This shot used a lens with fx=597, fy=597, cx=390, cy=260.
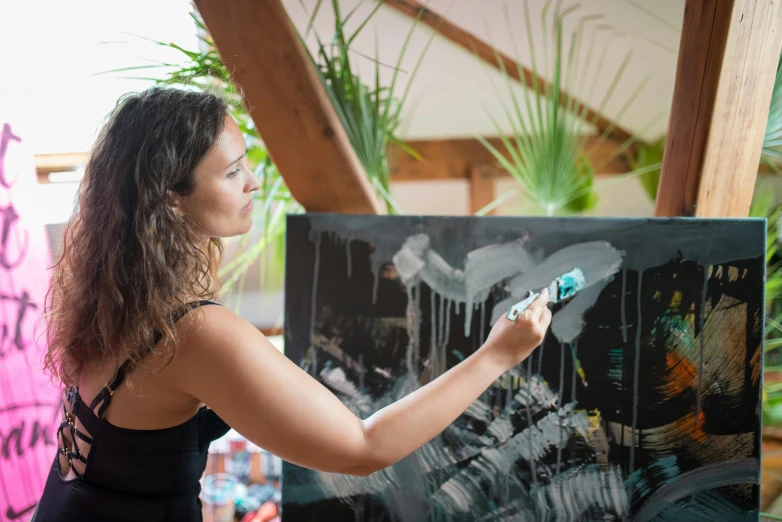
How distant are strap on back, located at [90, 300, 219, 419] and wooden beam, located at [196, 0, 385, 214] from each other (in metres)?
0.58

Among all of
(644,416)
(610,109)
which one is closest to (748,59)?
(644,416)

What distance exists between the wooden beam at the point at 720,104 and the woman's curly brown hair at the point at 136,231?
0.88 meters

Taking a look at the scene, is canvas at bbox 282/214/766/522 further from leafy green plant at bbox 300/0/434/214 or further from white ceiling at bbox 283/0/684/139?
white ceiling at bbox 283/0/684/139

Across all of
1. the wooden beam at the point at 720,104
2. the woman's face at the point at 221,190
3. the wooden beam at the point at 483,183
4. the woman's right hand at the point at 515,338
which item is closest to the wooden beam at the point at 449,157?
the wooden beam at the point at 483,183

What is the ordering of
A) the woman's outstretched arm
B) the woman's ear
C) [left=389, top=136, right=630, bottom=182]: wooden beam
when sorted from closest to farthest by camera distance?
the woman's outstretched arm < the woman's ear < [left=389, top=136, right=630, bottom=182]: wooden beam

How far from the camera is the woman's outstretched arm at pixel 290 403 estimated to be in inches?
31.3

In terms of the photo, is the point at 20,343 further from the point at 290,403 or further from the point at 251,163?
the point at 290,403

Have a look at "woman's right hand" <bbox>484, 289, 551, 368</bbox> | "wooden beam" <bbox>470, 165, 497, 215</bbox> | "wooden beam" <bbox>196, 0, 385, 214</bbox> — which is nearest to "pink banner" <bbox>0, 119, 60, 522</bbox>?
"wooden beam" <bbox>196, 0, 385, 214</bbox>

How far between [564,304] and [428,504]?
1.75ft

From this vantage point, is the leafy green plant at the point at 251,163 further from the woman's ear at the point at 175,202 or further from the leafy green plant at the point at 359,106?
the woman's ear at the point at 175,202

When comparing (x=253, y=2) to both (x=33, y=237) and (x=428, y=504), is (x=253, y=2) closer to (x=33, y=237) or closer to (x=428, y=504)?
Answer: (x=33, y=237)

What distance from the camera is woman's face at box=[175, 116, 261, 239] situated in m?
0.94

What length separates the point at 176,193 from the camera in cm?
92

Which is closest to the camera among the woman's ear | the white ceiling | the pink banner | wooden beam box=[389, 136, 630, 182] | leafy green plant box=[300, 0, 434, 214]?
the woman's ear
